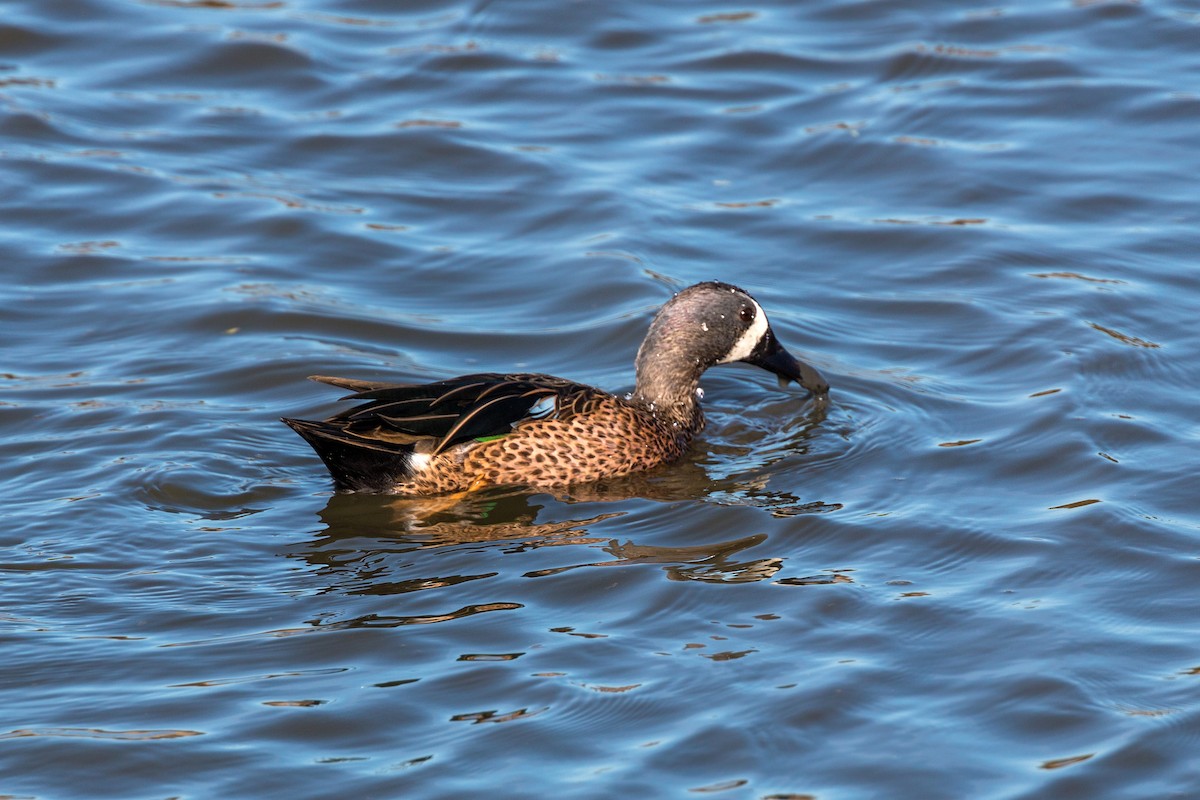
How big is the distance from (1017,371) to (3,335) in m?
5.53

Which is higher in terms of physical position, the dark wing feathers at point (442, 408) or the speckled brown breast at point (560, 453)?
the dark wing feathers at point (442, 408)

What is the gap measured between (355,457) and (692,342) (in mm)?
1948

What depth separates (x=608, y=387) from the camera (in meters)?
9.50

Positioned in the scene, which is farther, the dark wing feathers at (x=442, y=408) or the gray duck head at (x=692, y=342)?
the gray duck head at (x=692, y=342)

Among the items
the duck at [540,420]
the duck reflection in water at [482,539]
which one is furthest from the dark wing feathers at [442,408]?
the duck reflection in water at [482,539]

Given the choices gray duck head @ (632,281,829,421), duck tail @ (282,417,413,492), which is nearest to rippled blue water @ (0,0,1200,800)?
duck tail @ (282,417,413,492)

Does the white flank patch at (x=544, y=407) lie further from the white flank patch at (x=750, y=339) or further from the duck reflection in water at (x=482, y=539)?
the white flank patch at (x=750, y=339)

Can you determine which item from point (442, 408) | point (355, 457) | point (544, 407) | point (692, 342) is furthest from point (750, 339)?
point (355, 457)

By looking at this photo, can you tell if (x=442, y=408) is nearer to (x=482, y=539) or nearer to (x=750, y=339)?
(x=482, y=539)

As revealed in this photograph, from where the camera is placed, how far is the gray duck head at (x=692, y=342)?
8906 mm

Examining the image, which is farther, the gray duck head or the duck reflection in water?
the gray duck head

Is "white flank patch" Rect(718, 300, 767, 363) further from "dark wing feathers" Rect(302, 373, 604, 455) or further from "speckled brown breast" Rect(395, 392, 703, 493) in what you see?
"dark wing feathers" Rect(302, 373, 604, 455)

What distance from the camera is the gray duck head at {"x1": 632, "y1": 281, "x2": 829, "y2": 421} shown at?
8906mm

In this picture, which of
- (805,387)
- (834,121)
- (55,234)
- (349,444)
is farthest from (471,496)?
(834,121)
